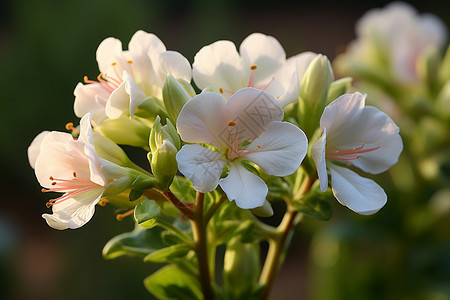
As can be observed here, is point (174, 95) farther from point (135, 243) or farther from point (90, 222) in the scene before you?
point (90, 222)

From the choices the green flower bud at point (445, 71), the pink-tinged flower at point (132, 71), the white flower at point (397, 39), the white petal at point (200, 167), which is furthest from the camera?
the white flower at point (397, 39)

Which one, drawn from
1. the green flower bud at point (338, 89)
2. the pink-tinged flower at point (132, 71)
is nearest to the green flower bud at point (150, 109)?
the pink-tinged flower at point (132, 71)

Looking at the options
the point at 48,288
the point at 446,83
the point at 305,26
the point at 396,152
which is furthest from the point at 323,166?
the point at 305,26

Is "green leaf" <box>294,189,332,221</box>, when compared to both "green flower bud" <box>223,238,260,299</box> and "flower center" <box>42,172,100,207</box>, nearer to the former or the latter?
"green flower bud" <box>223,238,260,299</box>

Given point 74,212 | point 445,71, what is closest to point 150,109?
point 74,212

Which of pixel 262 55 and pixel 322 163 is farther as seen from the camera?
pixel 262 55

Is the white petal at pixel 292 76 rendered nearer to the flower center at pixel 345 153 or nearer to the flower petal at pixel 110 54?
the flower center at pixel 345 153

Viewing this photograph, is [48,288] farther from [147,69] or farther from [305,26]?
[305,26]
